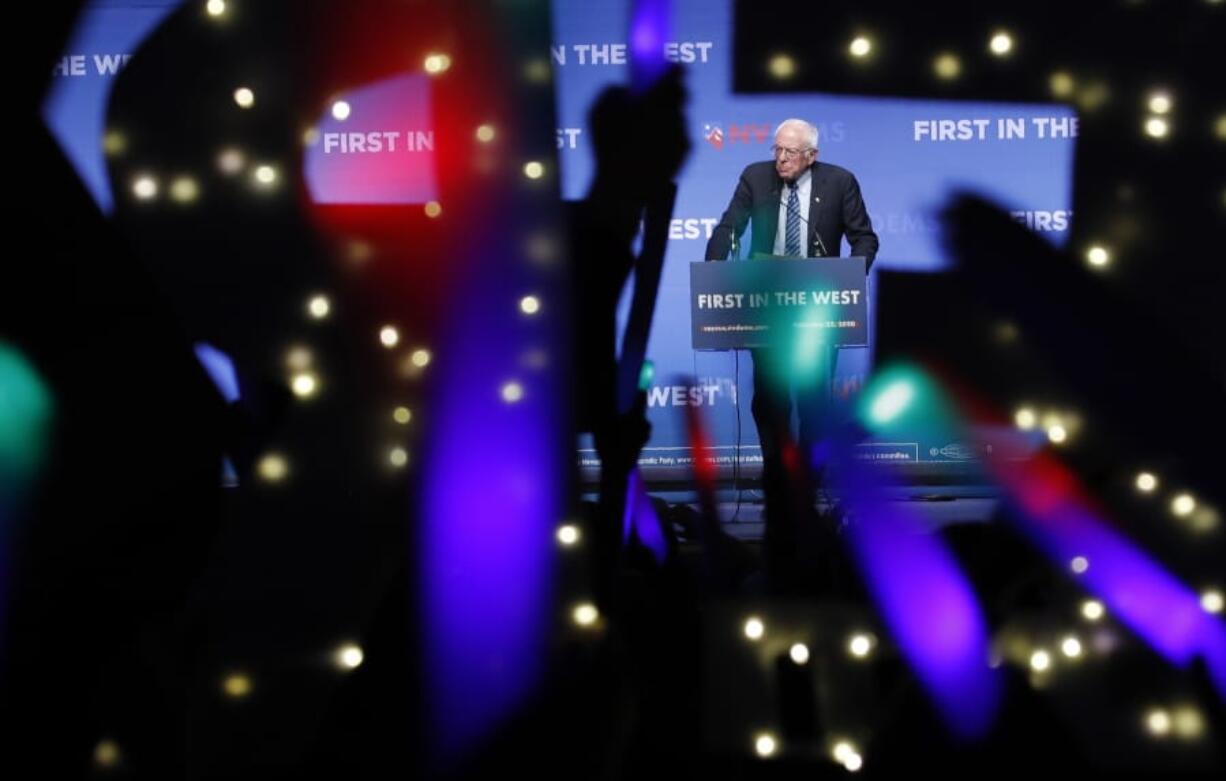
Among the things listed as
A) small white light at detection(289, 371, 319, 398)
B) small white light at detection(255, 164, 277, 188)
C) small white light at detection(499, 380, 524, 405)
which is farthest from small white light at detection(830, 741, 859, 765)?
small white light at detection(255, 164, 277, 188)

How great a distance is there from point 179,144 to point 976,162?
108 inches

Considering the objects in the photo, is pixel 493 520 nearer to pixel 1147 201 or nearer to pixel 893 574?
pixel 893 574

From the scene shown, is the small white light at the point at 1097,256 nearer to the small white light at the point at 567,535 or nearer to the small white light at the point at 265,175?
the small white light at the point at 567,535

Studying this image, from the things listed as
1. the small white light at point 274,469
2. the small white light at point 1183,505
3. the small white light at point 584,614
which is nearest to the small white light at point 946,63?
the small white light at point 1183,505

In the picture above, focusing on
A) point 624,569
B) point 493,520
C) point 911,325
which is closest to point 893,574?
point 624,569

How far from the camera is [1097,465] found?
164 centimetres

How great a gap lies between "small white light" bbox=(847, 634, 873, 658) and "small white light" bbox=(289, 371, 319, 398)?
120 centimetres

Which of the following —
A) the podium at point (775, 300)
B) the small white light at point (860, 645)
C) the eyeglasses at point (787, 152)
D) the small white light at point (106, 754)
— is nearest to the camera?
the small white light at point (106, 754)

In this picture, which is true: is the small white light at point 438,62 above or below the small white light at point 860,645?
above

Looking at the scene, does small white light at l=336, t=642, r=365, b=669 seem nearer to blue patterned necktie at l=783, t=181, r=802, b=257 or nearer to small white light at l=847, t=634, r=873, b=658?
small white light at l=847, t=634, r=873, b=658

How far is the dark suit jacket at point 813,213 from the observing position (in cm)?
295

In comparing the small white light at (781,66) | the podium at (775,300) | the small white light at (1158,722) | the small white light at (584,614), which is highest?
the small white light at (781,66)

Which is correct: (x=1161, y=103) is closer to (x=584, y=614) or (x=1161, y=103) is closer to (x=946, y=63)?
(x=946, y=63)

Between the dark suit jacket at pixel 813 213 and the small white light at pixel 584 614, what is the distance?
5.90 feet
